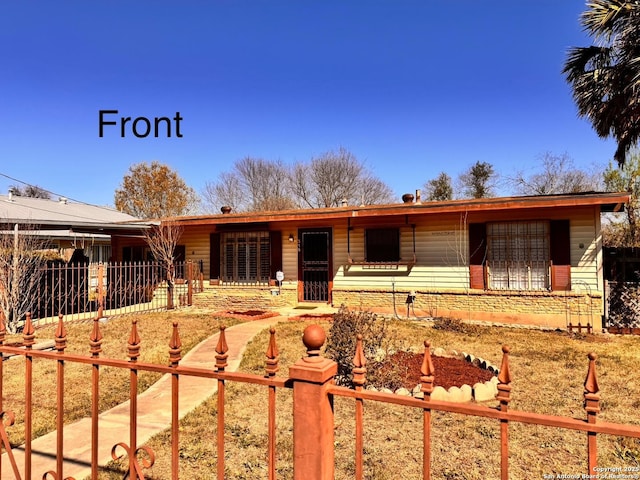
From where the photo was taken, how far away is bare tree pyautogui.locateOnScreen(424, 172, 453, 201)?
3378 centimetres

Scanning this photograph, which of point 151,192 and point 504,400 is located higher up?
point 151,192

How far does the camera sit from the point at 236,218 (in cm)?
1441

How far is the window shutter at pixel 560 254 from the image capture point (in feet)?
35.3

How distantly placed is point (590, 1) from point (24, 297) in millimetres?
16874

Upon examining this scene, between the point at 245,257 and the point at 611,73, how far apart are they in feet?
41.7

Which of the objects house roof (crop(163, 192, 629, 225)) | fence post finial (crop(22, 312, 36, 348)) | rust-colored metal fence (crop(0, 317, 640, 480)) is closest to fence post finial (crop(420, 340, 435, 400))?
rust-colored metal fence (crop(0, 317, 640, 480))

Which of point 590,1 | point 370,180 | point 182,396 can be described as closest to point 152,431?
point 182,396

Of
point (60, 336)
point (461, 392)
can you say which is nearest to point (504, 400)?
point (60, 336)

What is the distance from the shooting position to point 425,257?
12531 mm

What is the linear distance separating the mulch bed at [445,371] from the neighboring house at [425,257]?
19.0 feet

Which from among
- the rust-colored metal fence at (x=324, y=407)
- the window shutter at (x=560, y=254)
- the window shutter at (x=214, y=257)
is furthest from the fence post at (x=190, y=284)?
the rust-colored metal fence at (x=324, y=407)

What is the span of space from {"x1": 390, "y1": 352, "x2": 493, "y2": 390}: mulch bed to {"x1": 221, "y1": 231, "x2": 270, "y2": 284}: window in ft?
29.2

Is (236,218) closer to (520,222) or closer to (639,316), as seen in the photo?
(520,222)

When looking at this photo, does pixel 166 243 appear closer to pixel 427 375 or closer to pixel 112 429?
pixel 112 429
